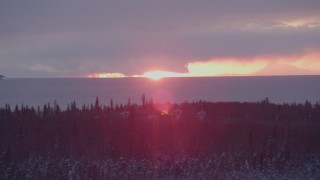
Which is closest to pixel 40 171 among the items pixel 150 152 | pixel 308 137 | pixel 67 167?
pixel 67 167

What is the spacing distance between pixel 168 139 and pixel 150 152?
273 centimetres

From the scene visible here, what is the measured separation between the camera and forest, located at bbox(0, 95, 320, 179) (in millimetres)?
29359

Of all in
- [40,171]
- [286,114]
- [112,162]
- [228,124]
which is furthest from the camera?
[286,114]

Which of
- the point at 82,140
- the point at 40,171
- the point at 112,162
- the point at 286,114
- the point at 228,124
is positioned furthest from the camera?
the point at 286,114

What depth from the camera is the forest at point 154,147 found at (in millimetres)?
29359

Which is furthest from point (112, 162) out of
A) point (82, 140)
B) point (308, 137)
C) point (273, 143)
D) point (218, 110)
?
point (218, 110)

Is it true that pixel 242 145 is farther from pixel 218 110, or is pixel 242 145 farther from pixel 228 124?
pixel 218 110

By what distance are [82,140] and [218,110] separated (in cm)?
1699

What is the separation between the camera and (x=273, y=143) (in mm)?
33719

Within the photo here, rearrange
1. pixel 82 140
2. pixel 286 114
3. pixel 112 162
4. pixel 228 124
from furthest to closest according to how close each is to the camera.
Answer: pixel 286 114, pixel 228 124, pixel 82 140, pixel 112 162

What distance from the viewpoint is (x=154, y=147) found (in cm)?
3319

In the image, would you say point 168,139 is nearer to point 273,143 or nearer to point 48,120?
point 273,143

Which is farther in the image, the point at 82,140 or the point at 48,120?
the point at 48,120

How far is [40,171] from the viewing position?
2856 cm
